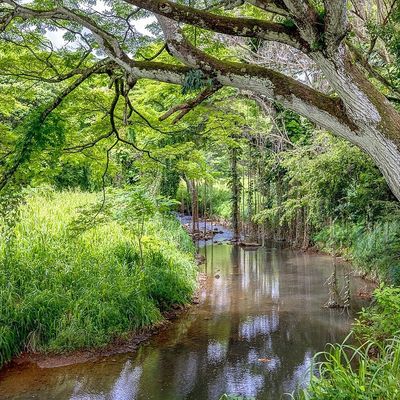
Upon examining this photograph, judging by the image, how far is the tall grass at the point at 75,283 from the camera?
5762mm

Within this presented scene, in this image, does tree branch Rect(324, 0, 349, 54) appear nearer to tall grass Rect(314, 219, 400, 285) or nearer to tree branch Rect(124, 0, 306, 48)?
tree branch Rect(124, 0, 306, 48)

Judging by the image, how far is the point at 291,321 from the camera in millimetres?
7320

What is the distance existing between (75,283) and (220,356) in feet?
7.56

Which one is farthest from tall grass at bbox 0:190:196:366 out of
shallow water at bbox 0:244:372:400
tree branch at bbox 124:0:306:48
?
tree branch at bbox 124:0:306:48

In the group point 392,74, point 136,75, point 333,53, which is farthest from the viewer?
point 392,74

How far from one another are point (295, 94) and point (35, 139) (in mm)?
2804

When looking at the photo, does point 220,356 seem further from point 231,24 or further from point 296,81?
point 231,24

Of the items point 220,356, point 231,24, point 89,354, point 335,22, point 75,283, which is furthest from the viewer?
point 75,283

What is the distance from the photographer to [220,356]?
5.92 m

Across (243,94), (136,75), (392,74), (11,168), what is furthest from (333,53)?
(243,94)

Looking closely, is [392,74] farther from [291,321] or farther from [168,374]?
[168,374]

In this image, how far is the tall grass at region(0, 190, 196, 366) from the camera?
5762 millimetres

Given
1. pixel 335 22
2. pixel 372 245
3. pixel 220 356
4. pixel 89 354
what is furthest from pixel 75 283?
pixel 372 245

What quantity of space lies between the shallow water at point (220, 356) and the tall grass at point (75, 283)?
0.42 meters
